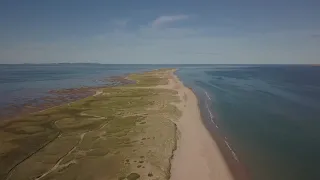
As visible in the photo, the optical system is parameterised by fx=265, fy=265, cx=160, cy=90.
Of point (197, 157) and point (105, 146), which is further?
point (105, 146)

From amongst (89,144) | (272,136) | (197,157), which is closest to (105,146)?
(89,144)

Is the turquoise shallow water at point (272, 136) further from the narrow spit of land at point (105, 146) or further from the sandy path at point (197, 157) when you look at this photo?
the narrow spit of land at point (105, 146)

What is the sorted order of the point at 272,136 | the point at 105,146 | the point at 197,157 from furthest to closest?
the point at 272,136 → the point at 105,146 → the point at 197,157

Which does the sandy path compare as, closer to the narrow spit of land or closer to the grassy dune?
the narrow spit of land

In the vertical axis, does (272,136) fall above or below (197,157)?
below

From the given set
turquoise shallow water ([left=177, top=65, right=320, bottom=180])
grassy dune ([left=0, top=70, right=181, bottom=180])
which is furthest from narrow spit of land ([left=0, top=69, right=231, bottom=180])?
turquoise shallow water ([left=177, top=65, right=320, bottom=180])

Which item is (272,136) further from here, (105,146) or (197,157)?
(105,146)

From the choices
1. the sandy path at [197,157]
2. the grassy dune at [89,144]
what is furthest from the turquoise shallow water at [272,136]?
the grassy dune at [89,144]
